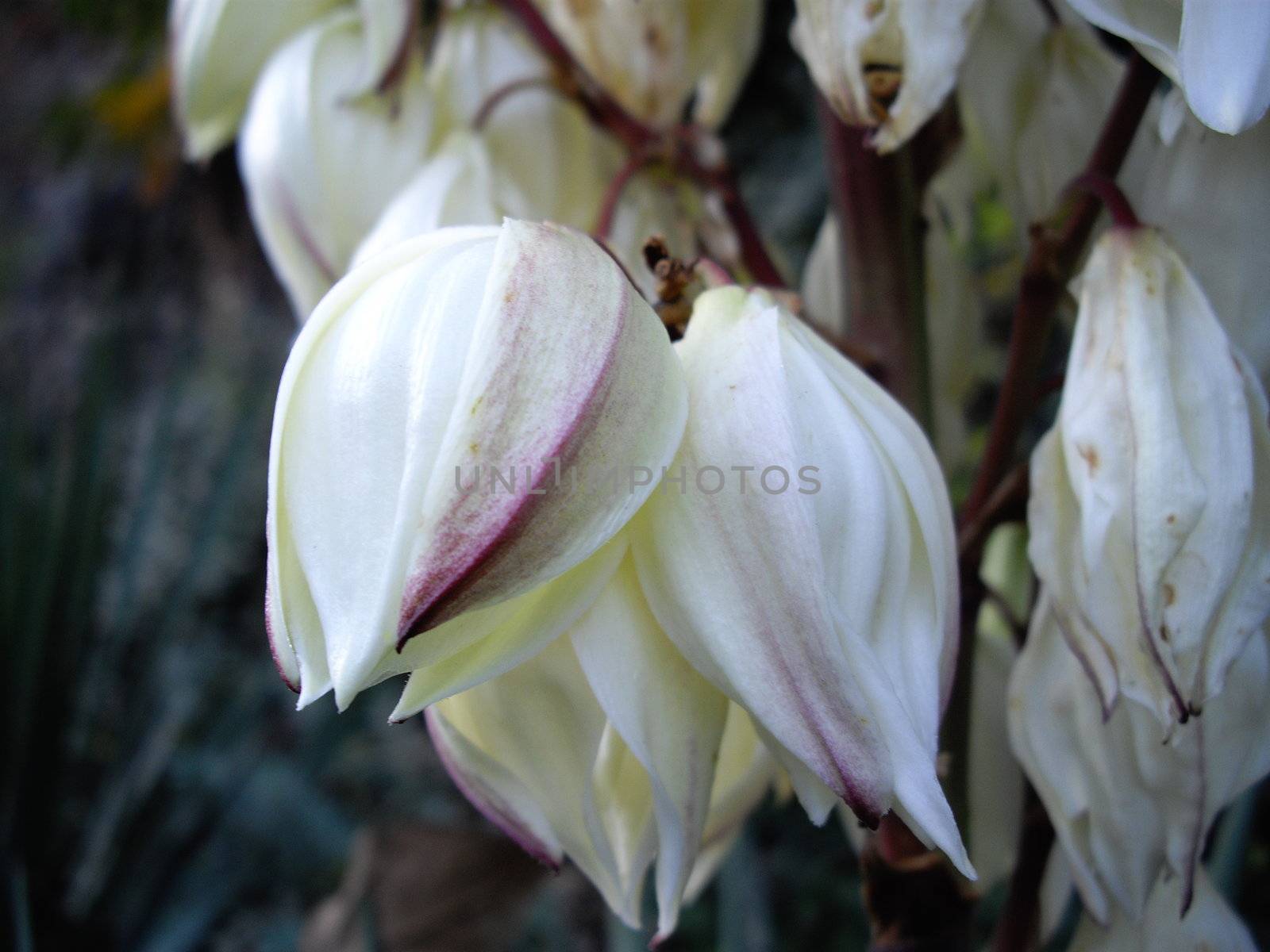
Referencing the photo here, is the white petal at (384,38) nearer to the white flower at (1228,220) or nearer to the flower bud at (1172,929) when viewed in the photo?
the white flower at (1228,220)

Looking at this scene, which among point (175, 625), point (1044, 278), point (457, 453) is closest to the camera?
point (457, 453)

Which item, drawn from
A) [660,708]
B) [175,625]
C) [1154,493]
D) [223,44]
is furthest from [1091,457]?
[175,625]

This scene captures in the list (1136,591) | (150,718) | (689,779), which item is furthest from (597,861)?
(150,718)

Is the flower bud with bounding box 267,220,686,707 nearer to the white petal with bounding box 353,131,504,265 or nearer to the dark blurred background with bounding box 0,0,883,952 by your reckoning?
the white petal with bounding box 353,131,504,265

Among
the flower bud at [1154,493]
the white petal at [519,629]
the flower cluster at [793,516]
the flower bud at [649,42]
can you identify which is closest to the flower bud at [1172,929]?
the flower cluster at [793,516]

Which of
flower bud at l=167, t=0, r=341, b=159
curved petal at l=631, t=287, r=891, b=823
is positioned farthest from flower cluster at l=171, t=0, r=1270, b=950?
flower bud at l=167, t=0, r=341, b=159

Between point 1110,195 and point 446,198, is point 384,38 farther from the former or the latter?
point 1110,195

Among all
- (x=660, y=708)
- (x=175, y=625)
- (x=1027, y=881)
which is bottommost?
(x=175, y=625)
